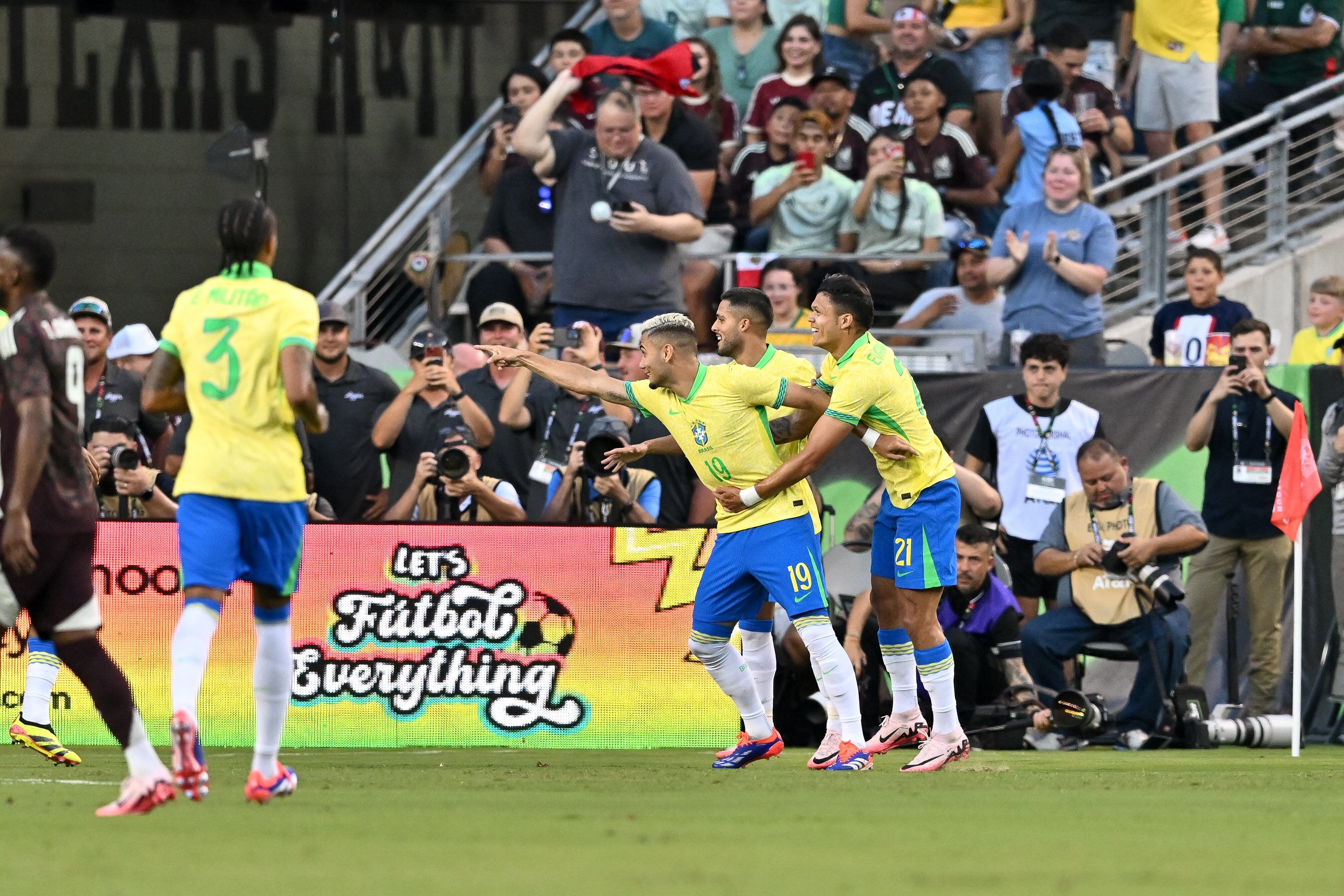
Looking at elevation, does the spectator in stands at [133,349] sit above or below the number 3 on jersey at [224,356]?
below

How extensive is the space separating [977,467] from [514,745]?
388cm

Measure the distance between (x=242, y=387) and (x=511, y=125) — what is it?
953 centimetres

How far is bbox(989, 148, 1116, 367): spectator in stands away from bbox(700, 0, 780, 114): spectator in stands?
346 centimetres

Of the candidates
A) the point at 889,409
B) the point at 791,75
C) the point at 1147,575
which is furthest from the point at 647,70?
the point at 889,409

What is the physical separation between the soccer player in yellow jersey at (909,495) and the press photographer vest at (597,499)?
310 centimetres

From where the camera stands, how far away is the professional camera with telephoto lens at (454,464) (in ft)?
42.2

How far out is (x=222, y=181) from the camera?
1903cm

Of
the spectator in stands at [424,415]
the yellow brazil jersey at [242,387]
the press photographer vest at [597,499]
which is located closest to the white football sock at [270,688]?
the yellow brazil jersey at [242,387]

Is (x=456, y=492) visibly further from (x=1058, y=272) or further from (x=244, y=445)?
(x=244, y=445)

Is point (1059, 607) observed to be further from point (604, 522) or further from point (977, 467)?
point (604, 522)

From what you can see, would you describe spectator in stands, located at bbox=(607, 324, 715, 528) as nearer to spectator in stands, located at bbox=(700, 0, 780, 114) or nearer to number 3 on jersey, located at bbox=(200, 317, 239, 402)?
spectator in stands, located at bbox=(700, 0, 780, 114)

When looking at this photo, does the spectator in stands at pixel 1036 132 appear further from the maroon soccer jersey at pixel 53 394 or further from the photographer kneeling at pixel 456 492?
the maroon soccer jersey at pixel 53 394

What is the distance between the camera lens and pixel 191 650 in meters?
7.60

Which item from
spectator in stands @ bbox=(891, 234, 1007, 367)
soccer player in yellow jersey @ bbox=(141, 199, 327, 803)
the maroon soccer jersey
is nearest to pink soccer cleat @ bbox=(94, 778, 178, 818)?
soccer player in yellow jersey @ bbox=(141, 199, 327, 803)
